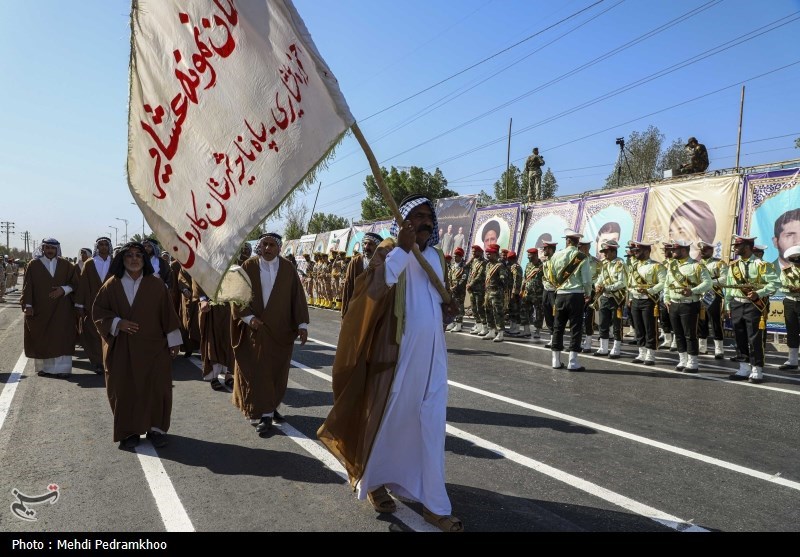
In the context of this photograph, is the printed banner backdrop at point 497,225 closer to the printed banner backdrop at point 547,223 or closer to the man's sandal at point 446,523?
the printed banner backdrop at point 547,223

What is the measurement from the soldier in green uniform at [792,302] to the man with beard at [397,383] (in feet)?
25.5

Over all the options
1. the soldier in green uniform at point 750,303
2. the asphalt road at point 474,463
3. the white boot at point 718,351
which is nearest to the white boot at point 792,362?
the soldier in green uniform at point 750,303

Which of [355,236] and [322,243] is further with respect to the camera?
[322,243]

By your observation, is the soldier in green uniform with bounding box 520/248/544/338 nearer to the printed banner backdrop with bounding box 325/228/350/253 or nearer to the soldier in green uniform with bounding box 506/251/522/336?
the soldier in green uniform with bounding box 506/251/522/336

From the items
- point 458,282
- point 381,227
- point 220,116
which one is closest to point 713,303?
point 458,282

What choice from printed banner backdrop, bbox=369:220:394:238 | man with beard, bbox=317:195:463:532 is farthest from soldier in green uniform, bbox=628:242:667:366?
printed banner backdrop, bbox=369:220:394:238

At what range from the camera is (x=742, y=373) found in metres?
8.67

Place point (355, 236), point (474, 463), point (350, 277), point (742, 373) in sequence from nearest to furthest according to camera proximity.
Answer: point (474, 463)
point (350, 277)
point (742, 373)
point (355, 236)

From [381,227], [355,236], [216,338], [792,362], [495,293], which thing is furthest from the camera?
[355,236]

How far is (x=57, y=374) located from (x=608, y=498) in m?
7.79

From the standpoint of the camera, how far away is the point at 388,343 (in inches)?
148

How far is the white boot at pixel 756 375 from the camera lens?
8.37 meters

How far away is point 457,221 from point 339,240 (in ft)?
35.7

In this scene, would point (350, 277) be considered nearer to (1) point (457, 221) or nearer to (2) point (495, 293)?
(2) point (495, 293)
